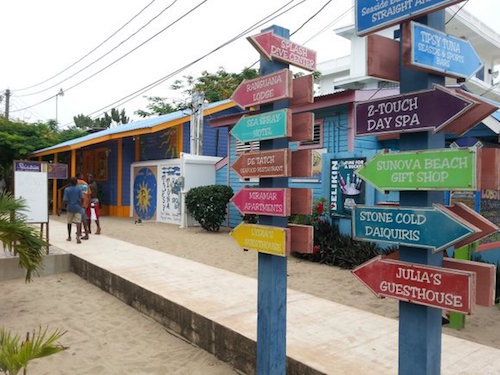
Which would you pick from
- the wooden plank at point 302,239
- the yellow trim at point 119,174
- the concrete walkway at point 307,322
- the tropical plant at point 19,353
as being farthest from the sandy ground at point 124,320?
the yellow trim at point 119,174

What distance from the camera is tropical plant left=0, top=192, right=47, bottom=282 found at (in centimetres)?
559

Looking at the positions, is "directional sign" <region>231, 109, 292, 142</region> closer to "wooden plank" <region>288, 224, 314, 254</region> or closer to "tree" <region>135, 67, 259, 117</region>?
"wooden plank" <region>288, 224, 314, 254</region>

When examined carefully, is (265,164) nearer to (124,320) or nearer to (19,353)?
(19,353)

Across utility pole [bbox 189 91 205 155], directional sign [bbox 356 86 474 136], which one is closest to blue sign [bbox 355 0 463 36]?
directional sign [bbox 356 86 474 136]

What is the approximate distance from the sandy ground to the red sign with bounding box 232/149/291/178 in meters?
1.99

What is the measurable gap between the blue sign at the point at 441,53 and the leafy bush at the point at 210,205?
1105cm

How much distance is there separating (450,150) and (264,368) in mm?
2296

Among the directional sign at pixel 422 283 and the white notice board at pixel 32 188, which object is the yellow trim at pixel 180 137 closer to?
the white notice board at pixel 32 188

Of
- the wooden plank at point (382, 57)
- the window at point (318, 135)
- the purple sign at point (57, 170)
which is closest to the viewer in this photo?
the wooden plank at point (382, 57)

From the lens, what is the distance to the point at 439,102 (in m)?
2.22

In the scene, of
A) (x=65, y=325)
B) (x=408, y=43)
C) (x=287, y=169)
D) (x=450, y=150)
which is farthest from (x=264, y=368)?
(x=65, y=325)

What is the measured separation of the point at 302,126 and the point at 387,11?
1191 mm

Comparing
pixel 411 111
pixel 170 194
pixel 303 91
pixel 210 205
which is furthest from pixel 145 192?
pixel 411 111

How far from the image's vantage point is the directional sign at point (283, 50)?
3.44 meters
